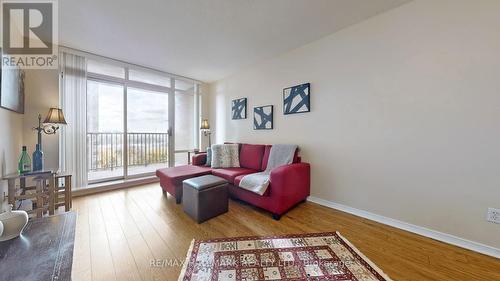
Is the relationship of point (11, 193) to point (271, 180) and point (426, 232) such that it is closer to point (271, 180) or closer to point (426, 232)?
point (271, 180)

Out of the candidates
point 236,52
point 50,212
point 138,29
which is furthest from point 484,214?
point 50,212

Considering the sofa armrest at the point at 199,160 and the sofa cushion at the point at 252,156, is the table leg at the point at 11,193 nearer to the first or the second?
the sofa armrest at the point at 199,160

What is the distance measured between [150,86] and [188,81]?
2.91ft

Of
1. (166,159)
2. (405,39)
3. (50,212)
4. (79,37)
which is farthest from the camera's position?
(166,159)

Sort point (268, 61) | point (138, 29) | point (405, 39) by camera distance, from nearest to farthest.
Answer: point (405, 39) < point (138, 29) < point (268, 61)

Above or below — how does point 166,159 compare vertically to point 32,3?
below

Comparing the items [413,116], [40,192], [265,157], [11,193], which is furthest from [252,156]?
[11,193]

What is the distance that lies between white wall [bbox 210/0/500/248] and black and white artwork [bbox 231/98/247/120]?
133 cm

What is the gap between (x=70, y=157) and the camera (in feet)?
9.50

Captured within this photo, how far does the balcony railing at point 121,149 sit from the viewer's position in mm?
3805

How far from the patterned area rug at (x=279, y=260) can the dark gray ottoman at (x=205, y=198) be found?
0.43 meters

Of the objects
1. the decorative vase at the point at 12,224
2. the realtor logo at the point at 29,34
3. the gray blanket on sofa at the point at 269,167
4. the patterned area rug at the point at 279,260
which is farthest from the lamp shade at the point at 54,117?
the gray blanket on sofa at the point at 269,167

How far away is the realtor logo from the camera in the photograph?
6.32ft

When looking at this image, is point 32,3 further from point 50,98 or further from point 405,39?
point 405,39
